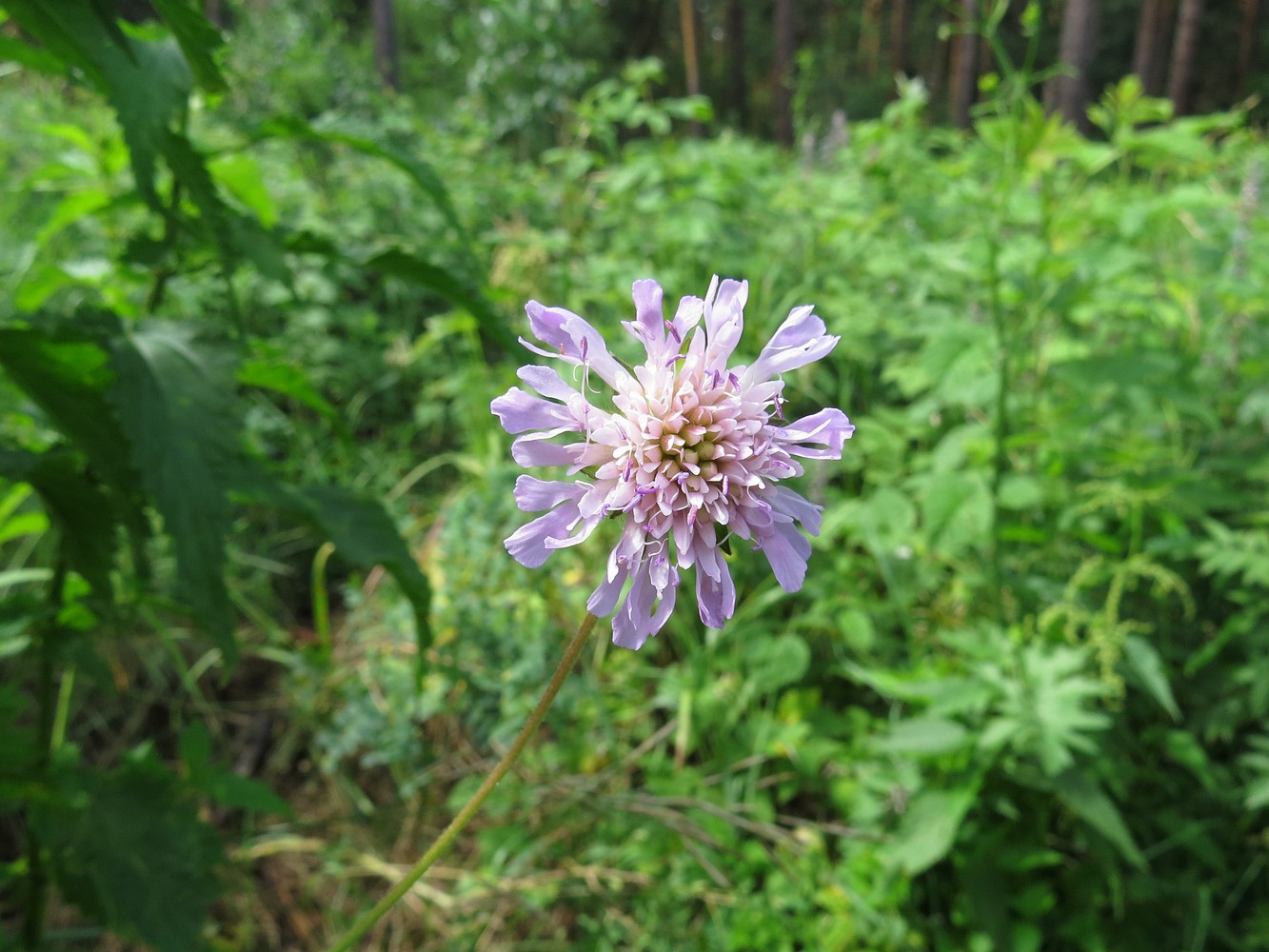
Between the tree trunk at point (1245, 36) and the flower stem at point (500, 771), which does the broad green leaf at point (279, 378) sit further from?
the tree trunk at point (1245, 36)

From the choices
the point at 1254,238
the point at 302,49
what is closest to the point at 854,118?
the point at 302,49

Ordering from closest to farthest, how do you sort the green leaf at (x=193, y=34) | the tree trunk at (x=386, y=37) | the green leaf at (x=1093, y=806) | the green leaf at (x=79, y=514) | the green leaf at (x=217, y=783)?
the green leaf at (x=193, y=34), the green leaf at (x=79, y=514), the green leaf at (x=217, y=783), the green leaf at (x=1093, y=806), the tree trunk at (x=386, y=37)

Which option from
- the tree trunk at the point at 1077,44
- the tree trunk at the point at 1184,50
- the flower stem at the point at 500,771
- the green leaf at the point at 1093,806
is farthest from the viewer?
the tree trunk at the point at 1184,50

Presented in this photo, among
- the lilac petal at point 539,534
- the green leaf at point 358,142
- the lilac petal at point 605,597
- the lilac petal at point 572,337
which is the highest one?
the green leaf at point 358,142

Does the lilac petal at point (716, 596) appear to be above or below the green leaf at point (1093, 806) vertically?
above

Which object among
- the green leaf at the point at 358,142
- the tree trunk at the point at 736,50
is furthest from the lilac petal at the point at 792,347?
the tree trunk at the point at 736,50

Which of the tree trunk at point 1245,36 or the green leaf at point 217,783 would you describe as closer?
the green leaf at point 217,783
